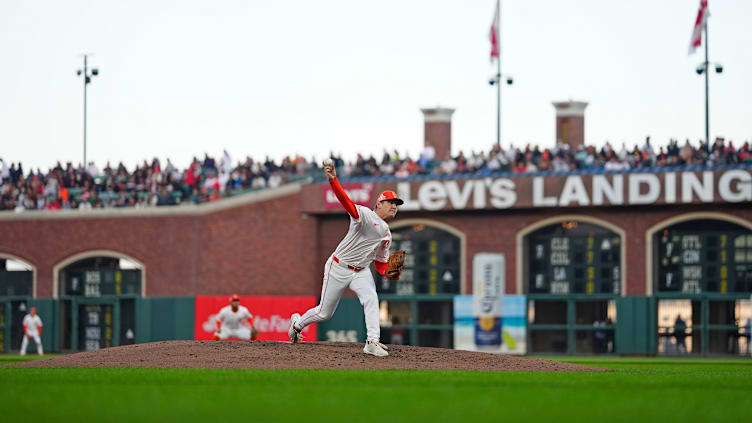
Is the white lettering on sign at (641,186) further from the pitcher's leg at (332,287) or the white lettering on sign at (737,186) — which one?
the pitcher's leg at (332,287)

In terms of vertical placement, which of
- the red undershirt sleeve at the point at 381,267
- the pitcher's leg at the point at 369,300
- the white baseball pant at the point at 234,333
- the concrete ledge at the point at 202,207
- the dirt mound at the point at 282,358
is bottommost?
the white baseball pant at the point at 234,333

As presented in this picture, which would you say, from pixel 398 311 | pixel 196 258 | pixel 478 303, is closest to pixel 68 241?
pixel 196 258

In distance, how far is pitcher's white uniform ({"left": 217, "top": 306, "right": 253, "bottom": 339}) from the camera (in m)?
26.8

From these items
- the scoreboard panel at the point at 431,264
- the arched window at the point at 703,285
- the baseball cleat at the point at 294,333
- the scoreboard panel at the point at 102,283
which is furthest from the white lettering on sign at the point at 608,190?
the baseball cleat at the point at 294,333

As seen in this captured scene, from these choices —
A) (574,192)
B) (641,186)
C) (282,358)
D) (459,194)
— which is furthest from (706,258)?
(282,358)

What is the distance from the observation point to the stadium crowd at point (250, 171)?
40625 mm

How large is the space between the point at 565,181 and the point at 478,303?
486 centimetres

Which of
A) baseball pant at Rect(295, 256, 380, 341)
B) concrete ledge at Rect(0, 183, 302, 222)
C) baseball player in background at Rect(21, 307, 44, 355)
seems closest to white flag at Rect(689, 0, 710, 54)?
concrete ledge at Rect(0, 183, 302, 222)

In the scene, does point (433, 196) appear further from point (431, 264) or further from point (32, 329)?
point (32, 329)

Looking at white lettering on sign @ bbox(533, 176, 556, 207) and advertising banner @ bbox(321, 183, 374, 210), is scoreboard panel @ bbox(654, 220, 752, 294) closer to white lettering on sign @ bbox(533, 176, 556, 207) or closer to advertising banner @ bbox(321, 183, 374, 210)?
white lettering on sign @ bbox(533, 176, 556, 207)

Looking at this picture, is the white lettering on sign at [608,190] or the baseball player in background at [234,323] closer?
the baseball player in background at [234,323]

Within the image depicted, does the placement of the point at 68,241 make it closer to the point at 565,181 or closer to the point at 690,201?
the point at 565,181

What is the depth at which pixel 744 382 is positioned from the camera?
585 inches

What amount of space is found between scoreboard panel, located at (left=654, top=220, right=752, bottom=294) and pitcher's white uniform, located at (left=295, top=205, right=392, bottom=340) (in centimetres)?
2328
